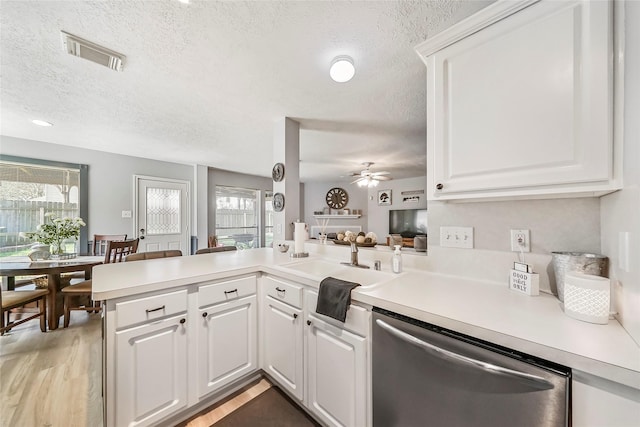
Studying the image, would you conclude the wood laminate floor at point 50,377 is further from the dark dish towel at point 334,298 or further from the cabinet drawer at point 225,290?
the dark dish towel at point 334,298

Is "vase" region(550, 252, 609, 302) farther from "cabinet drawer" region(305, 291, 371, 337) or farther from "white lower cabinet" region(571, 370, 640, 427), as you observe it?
"cabinet drawer" region(305, 291, 371, 337)

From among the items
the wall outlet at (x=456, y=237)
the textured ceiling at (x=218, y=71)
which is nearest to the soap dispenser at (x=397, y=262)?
the wall outlet at (x=456, y=237)

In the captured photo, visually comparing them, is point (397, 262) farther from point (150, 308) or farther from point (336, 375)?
point (150, 308)

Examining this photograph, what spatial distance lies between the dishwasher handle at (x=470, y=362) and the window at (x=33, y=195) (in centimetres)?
496

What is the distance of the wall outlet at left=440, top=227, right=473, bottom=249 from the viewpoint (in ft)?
4.14

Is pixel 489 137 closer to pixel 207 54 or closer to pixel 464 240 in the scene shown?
pixel 464 240

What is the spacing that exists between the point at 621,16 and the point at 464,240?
96 cm

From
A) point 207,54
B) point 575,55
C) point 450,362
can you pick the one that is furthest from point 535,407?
point 207,54

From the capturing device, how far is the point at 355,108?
234 centimetres

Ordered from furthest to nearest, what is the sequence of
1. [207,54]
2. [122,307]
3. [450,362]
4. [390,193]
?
[390,193] → [207,54] → [122,307] → [450,362]

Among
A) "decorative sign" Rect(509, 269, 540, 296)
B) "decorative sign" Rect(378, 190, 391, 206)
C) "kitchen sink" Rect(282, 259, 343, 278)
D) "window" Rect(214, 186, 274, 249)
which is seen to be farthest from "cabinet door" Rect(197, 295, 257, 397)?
"decorative sign" Rect(378, 190, 391, 206)

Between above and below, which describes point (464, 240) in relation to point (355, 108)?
below

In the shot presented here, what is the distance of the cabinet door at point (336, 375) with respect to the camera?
3.59 feet

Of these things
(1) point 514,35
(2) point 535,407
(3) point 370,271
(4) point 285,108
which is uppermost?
(4) point 285,108
